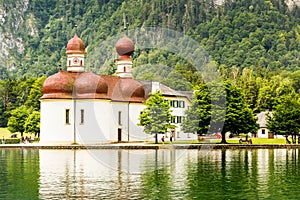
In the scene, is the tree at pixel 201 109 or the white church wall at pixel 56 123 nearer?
the tree at pixel 201 109

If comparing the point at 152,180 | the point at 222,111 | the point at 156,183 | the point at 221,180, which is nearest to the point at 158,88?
the point at 222,111

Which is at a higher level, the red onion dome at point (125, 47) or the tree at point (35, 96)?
the red onion dome at point (125, 47)

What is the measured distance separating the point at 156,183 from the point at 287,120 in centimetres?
5060

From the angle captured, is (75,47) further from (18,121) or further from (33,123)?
(18,121)

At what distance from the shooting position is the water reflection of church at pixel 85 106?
86000mm

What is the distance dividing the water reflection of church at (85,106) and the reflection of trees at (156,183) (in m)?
43.3

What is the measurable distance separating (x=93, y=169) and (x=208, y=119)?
41404mm

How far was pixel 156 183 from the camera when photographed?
113 ft

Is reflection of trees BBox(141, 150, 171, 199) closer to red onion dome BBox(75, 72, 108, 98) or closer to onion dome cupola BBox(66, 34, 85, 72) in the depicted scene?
red onion dome BBox(75, 72, 108, 98)

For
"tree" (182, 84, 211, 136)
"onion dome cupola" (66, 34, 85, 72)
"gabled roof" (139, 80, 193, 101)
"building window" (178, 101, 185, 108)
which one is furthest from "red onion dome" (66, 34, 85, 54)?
Answer: "building window" (178, 101, 185, 108)

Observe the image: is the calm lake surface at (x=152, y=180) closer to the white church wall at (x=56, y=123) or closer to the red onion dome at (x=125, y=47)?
the white church wall at (x=56, y=123)

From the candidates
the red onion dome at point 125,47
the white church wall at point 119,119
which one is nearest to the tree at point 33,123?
the white church wall at point 119,119

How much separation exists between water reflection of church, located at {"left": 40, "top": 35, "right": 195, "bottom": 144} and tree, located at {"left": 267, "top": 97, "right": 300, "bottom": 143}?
16.9 meters

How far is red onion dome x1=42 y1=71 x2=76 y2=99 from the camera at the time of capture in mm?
85750
